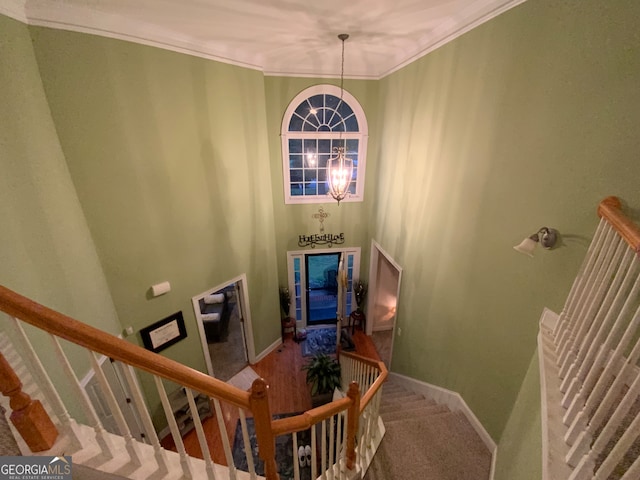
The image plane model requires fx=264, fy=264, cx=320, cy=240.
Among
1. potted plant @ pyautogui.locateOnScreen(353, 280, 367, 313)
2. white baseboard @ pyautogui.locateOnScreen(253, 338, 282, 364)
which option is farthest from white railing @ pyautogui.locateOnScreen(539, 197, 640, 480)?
white baseboard @ pyautogui.locateOnScreen(253, 338, 282, 364)

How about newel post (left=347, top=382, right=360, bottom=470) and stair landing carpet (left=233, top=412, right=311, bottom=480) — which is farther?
stair landing carpet (left=233, top=412, right=311, bottom=480)

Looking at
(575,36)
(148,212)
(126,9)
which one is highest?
(126,9)

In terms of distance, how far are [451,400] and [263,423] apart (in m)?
2.92

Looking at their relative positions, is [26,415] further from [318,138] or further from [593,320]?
[318,138]

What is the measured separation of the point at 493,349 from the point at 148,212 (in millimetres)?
3913

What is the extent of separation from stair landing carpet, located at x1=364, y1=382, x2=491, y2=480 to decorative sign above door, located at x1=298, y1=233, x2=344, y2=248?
3245mm

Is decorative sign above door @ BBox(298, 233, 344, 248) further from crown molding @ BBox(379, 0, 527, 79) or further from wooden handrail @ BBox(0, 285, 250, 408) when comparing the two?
wooden handrail @ BBox(0, 285, 250, 408)

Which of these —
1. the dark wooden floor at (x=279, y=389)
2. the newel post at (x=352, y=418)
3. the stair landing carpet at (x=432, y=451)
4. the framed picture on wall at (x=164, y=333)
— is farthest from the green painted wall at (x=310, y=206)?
the newel post at (x=352, y=418)

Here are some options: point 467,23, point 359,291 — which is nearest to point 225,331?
point 359,291

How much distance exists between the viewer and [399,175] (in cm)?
414

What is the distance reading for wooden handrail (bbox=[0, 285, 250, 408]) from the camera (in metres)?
1.00

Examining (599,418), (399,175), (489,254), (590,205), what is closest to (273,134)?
(399,175)

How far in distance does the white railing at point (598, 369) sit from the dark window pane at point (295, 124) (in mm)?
4290

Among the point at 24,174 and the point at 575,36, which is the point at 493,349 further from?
the point at 24,174
